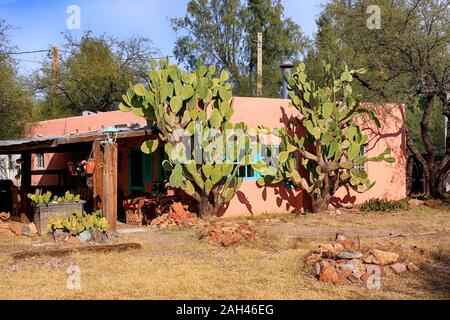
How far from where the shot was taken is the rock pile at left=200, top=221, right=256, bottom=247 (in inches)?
364

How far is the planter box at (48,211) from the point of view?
10.4 m

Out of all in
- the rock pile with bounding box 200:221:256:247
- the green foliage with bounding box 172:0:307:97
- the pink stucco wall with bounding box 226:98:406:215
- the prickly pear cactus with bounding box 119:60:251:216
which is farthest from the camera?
the green foliage with bounding box 172:0:307:97

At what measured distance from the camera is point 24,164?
13.3m

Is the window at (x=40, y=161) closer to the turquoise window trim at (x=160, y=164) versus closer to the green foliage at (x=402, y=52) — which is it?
the turquoise window trim at (x=160, y=164)

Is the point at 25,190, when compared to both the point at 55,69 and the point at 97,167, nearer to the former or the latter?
the point at 97,167

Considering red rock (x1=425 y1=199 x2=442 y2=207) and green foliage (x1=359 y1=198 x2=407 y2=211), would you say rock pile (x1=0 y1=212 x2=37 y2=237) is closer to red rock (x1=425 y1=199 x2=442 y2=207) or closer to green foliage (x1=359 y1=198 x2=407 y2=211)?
green foliage (x1=359 y1=198 x2=407 y2=211)

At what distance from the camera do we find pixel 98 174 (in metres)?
10.7

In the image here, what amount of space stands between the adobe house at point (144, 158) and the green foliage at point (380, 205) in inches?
19.7

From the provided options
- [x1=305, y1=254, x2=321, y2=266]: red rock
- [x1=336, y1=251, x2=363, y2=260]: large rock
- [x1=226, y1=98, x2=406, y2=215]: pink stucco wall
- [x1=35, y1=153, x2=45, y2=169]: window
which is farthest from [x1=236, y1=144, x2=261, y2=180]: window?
[x1=35, y1=153, x2=45, y2=169]: window

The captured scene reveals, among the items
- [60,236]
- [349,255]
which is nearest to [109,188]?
[60,236]

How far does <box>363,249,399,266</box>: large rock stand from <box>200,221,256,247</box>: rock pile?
2638 mm

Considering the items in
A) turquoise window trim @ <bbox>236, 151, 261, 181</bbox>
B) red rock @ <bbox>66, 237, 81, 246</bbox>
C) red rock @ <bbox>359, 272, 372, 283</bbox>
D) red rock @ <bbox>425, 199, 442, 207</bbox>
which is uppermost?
turquoise window trim @ <bbox>236, 151, 261, 181</bbox>

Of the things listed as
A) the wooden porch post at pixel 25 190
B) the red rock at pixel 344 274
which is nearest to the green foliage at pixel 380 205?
the red rock at pixel 344 274
